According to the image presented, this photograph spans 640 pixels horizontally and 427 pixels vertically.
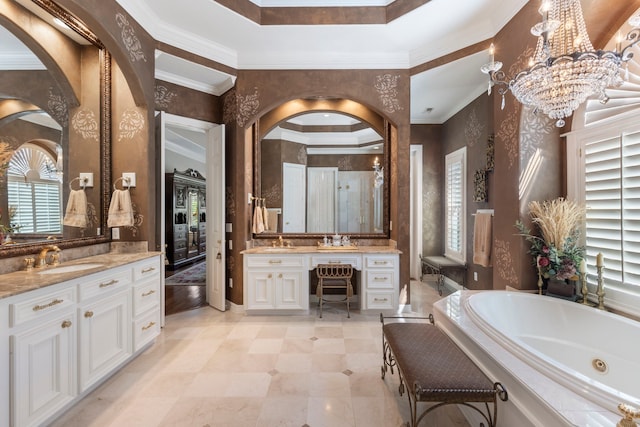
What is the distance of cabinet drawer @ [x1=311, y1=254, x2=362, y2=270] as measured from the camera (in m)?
3.57

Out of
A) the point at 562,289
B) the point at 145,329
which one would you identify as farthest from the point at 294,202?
the point at 562,289

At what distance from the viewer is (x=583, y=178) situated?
7.41 feet

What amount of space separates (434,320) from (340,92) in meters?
2.92

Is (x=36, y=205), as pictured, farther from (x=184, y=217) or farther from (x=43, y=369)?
(x=184, y=217)

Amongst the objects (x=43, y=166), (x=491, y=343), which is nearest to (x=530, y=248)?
(x=491, y=343)

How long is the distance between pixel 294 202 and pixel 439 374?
294 cm

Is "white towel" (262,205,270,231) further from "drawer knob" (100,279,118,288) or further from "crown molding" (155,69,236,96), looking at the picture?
"drawer knob" (100,279,118,288)

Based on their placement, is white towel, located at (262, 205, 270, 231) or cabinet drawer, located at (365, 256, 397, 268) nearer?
cabinet drawer, located at (365, 256, 397, 268)

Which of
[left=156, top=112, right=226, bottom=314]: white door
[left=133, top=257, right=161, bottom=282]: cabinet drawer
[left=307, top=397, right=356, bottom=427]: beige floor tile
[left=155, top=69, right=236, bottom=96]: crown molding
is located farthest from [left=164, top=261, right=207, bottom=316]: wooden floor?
[left=155, top=69, right=236, bottom=96]: crown molding

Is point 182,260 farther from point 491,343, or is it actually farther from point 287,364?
point 491,343

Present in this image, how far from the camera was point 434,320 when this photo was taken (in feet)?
7.48

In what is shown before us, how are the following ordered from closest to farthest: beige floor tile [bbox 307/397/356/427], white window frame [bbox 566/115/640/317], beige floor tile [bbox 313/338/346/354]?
beige floor tile [bbox 307/397/356/427], white window frame [bbox 566/115/640/317], beige floor tile [bbox 313/338/346/354]

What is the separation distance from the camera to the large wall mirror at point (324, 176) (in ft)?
13.1

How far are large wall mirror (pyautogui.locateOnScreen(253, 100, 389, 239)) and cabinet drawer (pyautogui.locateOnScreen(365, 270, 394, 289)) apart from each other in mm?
627
